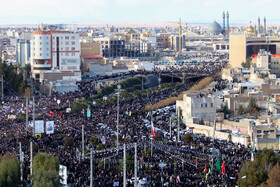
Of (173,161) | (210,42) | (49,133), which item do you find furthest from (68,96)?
(210,42)

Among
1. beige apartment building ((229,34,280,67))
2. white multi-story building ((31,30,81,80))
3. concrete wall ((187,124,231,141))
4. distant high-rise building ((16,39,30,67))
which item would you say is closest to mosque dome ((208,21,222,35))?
beige apartment building ((229,34,280,67))

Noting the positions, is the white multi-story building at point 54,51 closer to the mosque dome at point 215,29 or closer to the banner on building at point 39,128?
the banner on building at point 39,128

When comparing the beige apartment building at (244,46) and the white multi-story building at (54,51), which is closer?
the white multi-story building at (54,51)

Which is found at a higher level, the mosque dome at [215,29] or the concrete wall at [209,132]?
the mosque dome at [215,29]

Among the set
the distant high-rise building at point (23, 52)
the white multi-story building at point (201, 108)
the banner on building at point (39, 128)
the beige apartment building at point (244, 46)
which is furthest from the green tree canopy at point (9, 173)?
the beige apartment building at point (244, 46)

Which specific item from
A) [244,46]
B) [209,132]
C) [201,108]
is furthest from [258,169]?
[244,46]

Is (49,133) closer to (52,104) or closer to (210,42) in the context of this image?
(52,104)

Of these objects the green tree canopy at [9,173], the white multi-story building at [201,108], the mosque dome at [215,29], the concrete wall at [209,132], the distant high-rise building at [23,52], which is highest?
the mosque dome at [215,29]

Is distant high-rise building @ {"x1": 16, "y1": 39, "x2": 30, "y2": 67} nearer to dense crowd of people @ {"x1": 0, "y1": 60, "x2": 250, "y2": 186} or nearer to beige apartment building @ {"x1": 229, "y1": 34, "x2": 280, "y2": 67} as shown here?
beige apartment building @ {"x1": 229, "y1": 34, "x2": 280, "y2": 67}
